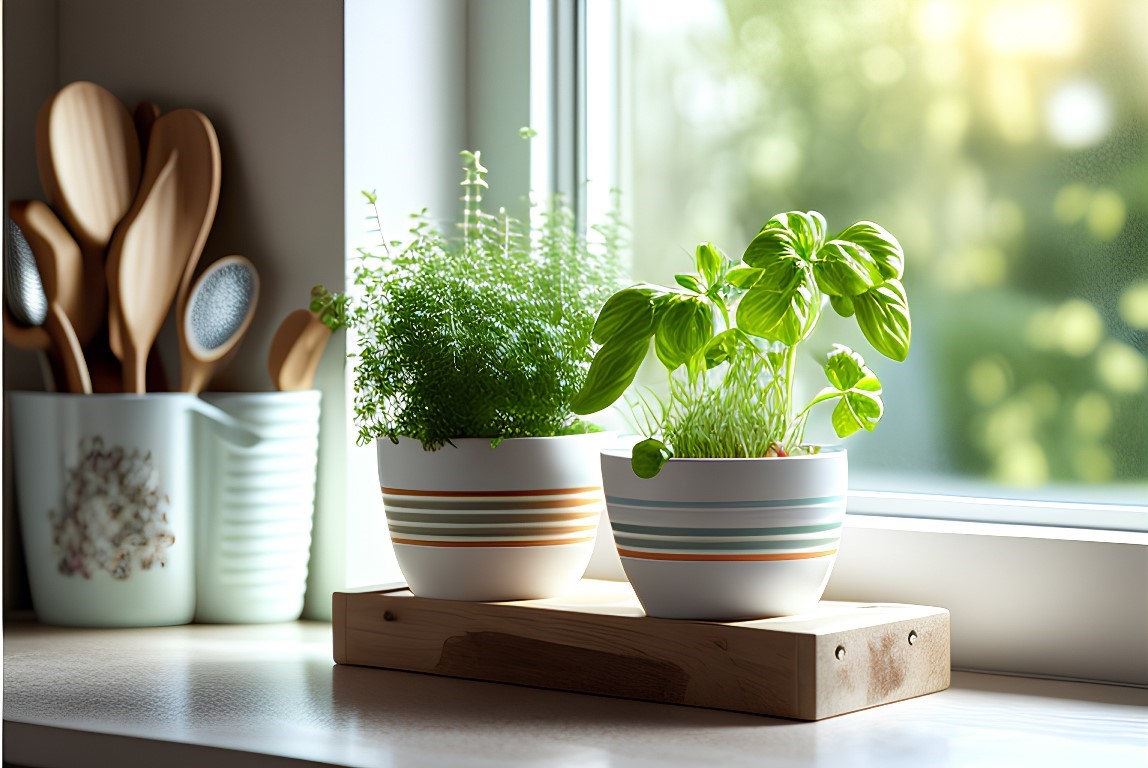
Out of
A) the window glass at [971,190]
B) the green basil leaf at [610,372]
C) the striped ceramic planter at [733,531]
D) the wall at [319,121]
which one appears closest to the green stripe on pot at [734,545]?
the striped ceramic planter at [733,531]

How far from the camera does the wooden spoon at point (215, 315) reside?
131 centimetres

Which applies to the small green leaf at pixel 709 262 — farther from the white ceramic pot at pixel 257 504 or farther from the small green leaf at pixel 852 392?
the white ceramic pot at pixel 257 504

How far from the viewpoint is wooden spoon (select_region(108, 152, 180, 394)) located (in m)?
1.30

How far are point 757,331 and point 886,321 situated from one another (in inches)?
3.5

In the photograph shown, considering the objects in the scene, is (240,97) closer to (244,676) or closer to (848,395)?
(244,676)

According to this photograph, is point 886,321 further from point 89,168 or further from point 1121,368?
point 89,168

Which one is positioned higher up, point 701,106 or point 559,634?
point 701,106

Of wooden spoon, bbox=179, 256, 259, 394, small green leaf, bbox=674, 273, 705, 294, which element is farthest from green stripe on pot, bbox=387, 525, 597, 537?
wooden spoon, bbox=179, 256, 259, 394

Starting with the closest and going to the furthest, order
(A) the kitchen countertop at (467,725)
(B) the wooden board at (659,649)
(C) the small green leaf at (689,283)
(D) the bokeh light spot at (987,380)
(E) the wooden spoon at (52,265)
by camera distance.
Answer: (A) the kitchen countertop at (467,725) → (B) the wooden board at (659,649) → (C) the small green leaf at (689,283) → (D) the bokeh light spot at (987,380) → (E) the wooden spoon at (52,265)

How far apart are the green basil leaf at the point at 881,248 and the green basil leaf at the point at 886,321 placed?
17 millimetres

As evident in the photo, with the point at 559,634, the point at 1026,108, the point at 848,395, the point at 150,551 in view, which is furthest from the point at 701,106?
the point at 150,551

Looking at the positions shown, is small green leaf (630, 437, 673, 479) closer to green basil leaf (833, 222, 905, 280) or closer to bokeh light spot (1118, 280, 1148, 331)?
green basil leaf (833, 222, 905, 280)

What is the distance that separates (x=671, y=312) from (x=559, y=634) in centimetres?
25

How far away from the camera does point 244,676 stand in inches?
42.9
